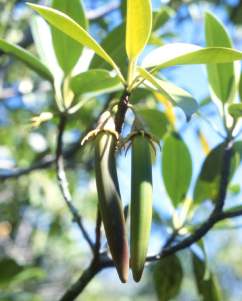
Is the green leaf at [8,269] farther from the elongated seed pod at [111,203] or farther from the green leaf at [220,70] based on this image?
the elongated seed pod at [111,203]

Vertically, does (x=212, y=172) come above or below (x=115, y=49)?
below

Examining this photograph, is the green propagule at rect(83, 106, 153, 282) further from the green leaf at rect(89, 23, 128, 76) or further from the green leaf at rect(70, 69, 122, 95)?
the green leaf at rect(89, 23, 128, 76)

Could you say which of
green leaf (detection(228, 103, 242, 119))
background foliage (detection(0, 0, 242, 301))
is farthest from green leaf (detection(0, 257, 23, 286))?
green leaf (detection(228, 103, 242, 119))

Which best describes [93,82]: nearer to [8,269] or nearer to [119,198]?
[119,198]

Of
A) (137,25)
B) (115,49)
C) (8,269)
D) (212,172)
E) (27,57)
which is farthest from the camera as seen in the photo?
(8,269)

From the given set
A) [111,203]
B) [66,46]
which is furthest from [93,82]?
[111,203]

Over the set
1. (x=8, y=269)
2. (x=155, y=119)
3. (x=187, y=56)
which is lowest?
(x=8, y=269)

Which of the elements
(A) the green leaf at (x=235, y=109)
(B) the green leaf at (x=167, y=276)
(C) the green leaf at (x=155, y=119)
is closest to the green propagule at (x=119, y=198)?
(A) the green leaf at (x=235, y=109)
